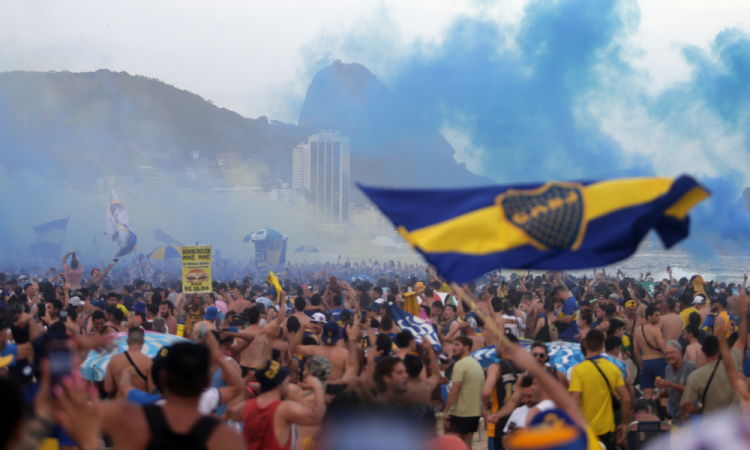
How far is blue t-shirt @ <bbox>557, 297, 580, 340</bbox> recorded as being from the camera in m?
9.05

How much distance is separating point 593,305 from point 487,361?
4.91 meters

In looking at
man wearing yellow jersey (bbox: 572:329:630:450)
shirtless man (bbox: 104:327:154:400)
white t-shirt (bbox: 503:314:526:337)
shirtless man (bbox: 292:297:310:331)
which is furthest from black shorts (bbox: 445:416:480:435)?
shirtless man (bbox: 104:327:154:400)

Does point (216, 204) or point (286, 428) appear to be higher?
point (216, 204)

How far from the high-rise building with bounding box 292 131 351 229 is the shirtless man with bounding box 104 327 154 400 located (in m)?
45.6

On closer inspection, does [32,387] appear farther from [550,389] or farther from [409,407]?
[550,389]

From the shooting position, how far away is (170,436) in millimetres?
2496

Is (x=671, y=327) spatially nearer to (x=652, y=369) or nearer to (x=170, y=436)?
(x=652, y=369)

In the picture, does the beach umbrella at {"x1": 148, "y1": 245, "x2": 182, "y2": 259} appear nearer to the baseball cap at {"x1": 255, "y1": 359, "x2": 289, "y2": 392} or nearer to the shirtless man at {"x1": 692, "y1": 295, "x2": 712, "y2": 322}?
the shirtless man at {"x1": 692, "y1": 295, "x2": 712, "y2": 322}

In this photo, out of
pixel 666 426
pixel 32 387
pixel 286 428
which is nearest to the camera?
pixel 286 428

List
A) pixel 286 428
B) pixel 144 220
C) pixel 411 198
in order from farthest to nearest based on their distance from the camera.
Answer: pixel 144 220 < pixel 286 428 < pixel 411 198

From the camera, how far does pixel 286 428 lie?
13.9 ft

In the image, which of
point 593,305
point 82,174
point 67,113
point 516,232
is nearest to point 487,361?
point 516,232

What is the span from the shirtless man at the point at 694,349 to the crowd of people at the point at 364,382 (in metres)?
0.02

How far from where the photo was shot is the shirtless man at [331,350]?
→ 642 cm
